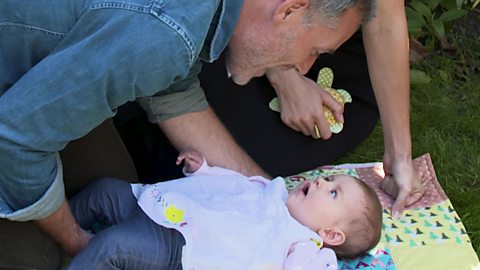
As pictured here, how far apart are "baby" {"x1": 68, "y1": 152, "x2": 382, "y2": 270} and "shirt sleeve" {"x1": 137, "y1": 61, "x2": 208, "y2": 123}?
0.46ft

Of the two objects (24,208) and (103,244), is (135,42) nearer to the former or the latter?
(24,208)

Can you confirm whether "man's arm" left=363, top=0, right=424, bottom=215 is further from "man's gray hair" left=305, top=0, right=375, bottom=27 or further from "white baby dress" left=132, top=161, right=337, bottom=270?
"man's gray hair" left=305, top=0, right=375, bottom=27

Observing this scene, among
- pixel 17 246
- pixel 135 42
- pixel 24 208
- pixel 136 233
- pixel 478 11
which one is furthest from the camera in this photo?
pixel 478 11

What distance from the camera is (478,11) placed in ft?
11.5

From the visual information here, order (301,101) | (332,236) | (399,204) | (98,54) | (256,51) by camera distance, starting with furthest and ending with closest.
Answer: (301,101) < (399,204) < (332,236) < (256,51) < (98,54)

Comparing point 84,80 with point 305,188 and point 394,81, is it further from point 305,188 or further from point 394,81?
point 394,81

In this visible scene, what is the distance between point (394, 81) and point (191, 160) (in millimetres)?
671

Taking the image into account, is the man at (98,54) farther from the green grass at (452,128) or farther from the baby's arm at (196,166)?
the green grass at (452,128)

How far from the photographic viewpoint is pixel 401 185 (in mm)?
2355

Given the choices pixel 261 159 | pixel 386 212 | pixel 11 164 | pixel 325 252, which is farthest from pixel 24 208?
pixel 386 212

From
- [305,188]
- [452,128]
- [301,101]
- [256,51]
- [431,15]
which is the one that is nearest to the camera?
[256,51]

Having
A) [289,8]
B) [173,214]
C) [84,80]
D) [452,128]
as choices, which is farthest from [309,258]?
[452,128]

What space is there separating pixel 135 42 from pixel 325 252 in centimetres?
84

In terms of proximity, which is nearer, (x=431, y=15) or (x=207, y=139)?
(x=207, y=139)
